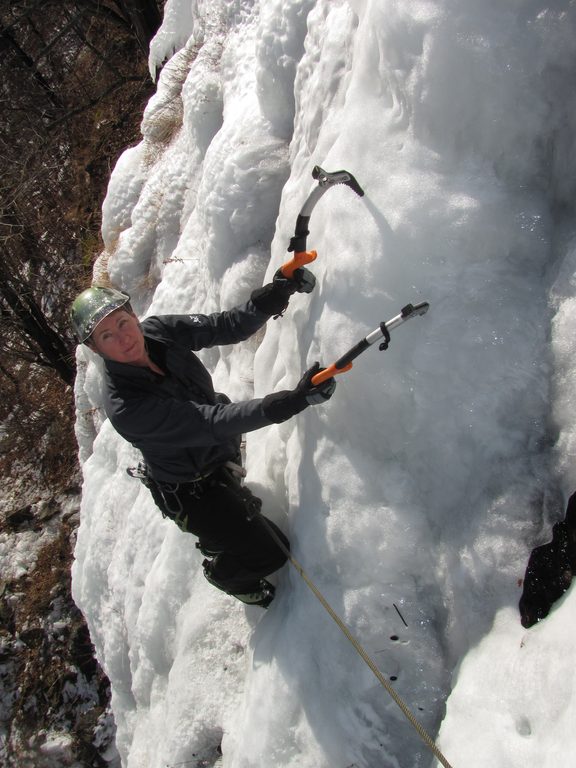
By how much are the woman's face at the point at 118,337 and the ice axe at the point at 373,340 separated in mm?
980

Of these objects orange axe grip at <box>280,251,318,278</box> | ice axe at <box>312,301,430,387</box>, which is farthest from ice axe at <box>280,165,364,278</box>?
ice axe at <box>312,301,430,387</box>

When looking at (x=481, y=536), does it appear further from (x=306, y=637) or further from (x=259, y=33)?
(x=259, y=33)

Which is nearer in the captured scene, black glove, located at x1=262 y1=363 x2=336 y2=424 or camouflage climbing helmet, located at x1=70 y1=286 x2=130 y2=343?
black glove, located at x1=262 y1=363 x2=336 y2=424

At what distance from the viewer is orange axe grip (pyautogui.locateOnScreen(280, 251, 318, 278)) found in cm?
320

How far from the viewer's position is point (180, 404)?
300 centimetres

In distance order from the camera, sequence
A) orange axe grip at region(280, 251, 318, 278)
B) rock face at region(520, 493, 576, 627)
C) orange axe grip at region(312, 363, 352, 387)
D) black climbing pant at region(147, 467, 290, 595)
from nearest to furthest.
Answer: rock face at region(520, 493, 576, 627), orange axe grip at region(312, 363, 352, 387), orange axe grip at region(280, 251, 318, 278), black climbing pant at region(147, 467, 290, 595)

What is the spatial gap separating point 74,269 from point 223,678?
10.1 m

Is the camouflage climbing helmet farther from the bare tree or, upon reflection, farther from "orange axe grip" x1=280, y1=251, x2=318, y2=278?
the bare tree

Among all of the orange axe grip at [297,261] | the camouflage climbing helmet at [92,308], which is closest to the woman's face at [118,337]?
the camouflage climbing helmet at [92,308]

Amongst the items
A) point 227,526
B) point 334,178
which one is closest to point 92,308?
point 334,178

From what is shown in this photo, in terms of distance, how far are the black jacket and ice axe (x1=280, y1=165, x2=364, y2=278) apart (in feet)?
1.32

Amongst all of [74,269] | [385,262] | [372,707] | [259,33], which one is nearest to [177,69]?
[259,33]

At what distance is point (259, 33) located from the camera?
180 inches

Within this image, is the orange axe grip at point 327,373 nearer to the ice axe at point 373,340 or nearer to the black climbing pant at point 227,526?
the ice axe at point 373,340
